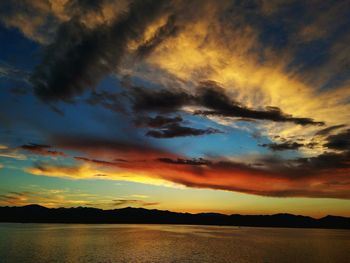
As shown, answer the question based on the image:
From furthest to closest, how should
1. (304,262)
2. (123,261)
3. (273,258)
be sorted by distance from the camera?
1. (273,258)
2. (304,262)
3. (123,261)

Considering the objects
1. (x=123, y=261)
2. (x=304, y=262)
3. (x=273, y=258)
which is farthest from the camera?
(x=273, y=258)

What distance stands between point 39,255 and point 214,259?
42.8m

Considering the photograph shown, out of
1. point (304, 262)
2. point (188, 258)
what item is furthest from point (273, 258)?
point (188, 258)

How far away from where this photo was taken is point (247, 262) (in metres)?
71.2

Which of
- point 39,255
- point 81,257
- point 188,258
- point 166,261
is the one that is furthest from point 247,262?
point 39,255

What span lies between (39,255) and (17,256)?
4.87m

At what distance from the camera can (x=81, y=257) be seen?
2854 inches

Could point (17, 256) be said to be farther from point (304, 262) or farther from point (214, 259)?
point (304, 262)

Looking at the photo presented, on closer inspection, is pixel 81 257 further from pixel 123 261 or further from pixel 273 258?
pixel 273 258

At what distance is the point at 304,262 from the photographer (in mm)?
73500

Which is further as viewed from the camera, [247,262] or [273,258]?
[273,258]

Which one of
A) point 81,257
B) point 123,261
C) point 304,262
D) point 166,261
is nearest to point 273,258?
point 304,262

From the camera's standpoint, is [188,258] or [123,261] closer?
[123,261]

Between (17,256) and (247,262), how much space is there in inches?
2120
